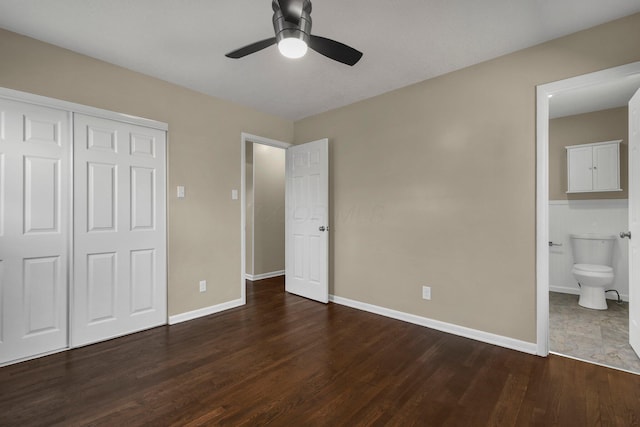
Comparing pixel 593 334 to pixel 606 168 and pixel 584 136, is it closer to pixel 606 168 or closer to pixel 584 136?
pixel 606 168

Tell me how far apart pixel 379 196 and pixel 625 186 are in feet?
10.7

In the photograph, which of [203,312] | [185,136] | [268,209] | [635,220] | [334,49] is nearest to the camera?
[334,49]

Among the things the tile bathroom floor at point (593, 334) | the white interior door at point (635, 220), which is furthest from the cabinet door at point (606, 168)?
the white interior door at point (635, 220)

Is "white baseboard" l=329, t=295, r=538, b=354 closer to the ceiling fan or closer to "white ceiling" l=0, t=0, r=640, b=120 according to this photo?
"white ceiling" l=0, t=0, r=640, b=120

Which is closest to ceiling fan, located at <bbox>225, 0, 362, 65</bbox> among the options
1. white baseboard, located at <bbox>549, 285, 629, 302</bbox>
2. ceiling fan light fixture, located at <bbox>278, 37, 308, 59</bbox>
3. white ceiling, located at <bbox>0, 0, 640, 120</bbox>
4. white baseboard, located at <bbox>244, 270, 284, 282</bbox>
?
ceiling fan light fixture, located at <bbox>278, 37, 308, 59</bbox>

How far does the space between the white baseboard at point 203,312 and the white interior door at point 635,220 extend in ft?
12.5

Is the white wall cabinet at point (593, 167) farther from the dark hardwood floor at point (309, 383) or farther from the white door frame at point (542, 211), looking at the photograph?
the dark hardwood floor at point (309, 383)

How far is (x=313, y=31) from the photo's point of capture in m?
2.25

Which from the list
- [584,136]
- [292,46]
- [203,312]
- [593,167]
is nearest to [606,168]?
[593,167]

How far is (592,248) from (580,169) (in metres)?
1.07

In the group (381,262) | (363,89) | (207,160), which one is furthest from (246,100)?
(381,262)

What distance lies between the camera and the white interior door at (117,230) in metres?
2.61

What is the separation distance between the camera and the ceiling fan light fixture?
1582 mm

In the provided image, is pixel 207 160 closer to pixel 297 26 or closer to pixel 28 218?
pixel 28 218
